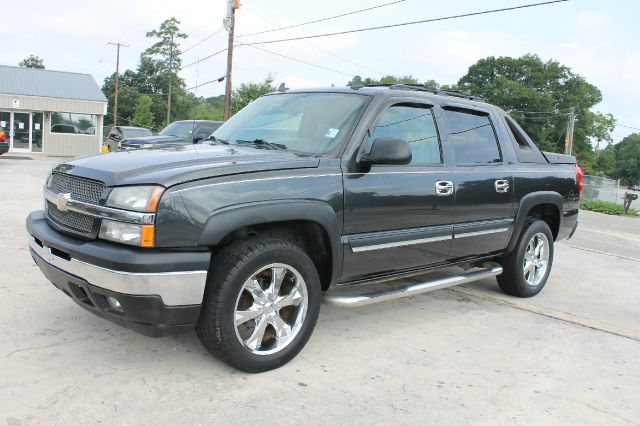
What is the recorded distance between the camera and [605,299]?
Answer: 5891 mm

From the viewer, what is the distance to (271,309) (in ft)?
11.4

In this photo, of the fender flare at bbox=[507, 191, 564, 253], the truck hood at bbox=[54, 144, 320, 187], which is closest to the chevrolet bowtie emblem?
A: the truck hood at bbox=[54, 144, 320, 187]

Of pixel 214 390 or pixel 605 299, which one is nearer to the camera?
pixel 214 390

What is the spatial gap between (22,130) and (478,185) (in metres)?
30.7

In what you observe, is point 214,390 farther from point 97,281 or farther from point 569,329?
point 569,329

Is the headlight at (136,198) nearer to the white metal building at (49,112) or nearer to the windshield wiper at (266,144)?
the windshield wiper at (266,144)

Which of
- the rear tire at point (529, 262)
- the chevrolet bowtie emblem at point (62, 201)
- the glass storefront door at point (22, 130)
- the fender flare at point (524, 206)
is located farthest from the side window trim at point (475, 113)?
the glass storefront door at point (22, 130)

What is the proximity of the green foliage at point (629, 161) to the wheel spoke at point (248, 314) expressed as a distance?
118055mm

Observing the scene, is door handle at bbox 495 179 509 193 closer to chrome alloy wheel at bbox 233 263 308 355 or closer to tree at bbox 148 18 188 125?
chrome alloy wheel at bbox 233 263 308 355

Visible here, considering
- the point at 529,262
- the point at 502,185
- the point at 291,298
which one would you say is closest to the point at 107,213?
the point at 291,298

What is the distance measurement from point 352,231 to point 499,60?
7185cm

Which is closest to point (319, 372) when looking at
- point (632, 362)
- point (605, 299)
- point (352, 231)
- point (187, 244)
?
point (352, 231)

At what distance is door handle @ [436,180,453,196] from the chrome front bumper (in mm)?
2043

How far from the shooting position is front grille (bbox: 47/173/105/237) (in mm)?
3201
